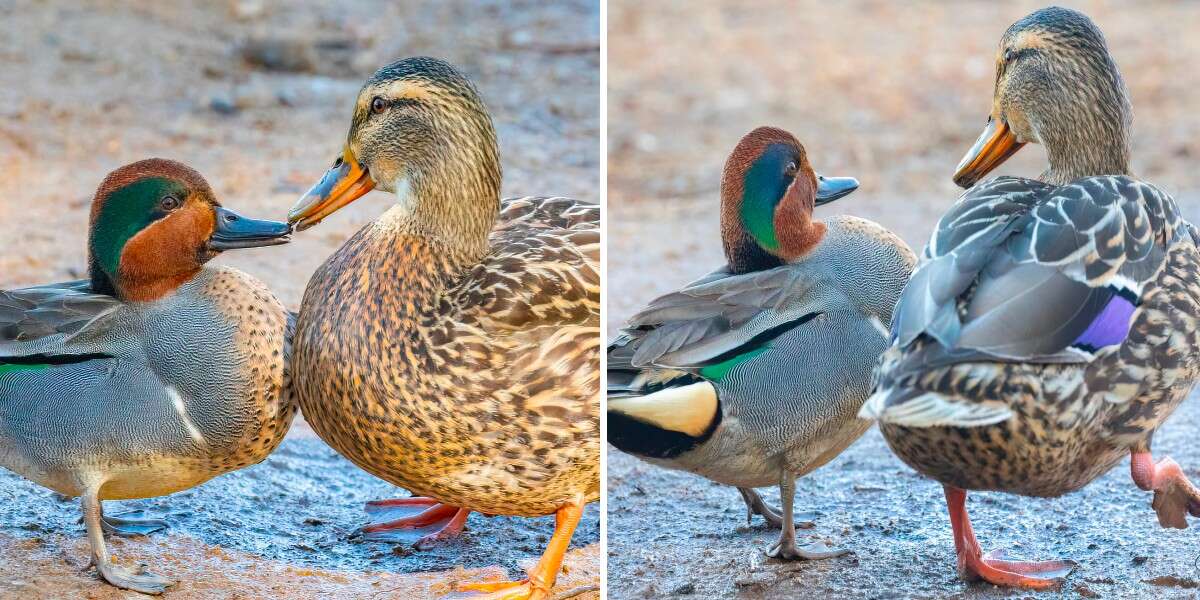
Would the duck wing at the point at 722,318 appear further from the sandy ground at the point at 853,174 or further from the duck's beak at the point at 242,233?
the duck's beak at the point at 242,233

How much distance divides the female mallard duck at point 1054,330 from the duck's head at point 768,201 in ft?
1.53

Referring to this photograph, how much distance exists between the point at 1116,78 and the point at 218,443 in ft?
8.88

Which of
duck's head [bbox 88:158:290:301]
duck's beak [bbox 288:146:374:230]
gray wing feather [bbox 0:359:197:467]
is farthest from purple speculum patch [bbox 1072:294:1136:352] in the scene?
gray wing feather [bbox 0:359:197:467]

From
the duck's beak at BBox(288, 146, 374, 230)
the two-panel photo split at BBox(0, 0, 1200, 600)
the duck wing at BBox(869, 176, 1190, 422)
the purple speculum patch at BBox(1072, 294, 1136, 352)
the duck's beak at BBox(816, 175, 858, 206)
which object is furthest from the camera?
the duck's beak at BBox(816, 175, 858, 206)

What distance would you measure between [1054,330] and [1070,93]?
1.10 m

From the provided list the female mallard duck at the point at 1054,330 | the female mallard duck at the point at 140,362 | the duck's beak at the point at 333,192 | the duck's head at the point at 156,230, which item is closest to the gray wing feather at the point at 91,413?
the female mallard duck at the point at 140,362

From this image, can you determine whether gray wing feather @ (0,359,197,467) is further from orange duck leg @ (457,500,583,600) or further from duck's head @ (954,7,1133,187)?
duck's head @ (954,7,1133,187)

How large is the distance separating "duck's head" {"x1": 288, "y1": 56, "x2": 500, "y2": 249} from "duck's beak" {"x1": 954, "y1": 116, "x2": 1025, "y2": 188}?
1.44 meters

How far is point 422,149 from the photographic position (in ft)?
12.1

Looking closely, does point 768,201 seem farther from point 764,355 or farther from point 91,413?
point 91,413

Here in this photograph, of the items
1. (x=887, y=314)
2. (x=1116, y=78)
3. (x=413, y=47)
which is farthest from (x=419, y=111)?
(x=413, y=47)

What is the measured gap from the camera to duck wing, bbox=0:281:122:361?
3719mm

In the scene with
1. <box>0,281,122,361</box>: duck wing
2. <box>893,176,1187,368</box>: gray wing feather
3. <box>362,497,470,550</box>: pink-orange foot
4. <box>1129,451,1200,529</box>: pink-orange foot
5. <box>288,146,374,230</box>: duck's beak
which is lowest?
<box>362,497,470,550</box>: pink-orange foot

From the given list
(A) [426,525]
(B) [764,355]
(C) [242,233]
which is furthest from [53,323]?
(B) [764,355]
